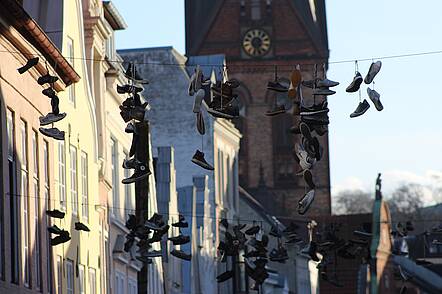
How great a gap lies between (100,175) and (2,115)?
14.7m

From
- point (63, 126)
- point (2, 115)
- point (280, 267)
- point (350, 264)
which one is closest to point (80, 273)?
point (63, 126)

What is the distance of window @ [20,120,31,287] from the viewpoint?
39531 millimetres

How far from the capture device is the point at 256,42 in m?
128

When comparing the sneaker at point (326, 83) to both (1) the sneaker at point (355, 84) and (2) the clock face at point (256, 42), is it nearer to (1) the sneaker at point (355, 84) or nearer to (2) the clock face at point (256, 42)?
(1) the sneaker at point (355, 84)

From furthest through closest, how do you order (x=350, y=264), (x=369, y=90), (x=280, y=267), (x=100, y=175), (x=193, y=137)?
(x=350, y=264), (x=280, y=267), (x=193, y=137), (x=100, y=175), (x=369, y=90)

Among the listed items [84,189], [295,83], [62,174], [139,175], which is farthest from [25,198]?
[84,189]

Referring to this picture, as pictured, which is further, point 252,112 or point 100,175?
point 252,112

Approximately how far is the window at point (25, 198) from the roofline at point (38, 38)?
5.46 ft

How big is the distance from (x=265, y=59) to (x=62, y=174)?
81697 mm

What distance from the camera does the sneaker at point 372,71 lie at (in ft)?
115

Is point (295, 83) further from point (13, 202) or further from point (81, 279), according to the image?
point (81, 279)

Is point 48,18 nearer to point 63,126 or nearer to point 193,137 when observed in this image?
point 63,126

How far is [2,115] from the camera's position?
121 feet

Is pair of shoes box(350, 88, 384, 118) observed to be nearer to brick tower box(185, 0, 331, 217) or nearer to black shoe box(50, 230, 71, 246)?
black shoe box(50, 230, 71, 246)
